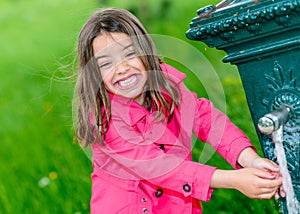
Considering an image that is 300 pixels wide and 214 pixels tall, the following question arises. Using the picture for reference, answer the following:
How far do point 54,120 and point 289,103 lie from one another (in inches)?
137

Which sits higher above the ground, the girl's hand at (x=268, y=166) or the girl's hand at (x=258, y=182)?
the girl's hand at (x=268, y=166)

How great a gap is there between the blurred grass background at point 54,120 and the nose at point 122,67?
339mm

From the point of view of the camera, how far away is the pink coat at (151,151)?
2.23 meters

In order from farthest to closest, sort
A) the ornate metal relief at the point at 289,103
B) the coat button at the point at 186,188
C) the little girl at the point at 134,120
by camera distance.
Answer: the little girl at the point at 134,120 < the coat button at the point at 186,188 < the ornate metal relief at the point at 289,103

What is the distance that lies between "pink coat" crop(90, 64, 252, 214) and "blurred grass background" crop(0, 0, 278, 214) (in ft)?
1.28

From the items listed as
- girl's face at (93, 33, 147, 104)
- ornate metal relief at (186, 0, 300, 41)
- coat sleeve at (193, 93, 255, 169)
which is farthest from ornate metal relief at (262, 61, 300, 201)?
girl's face at (93, 33, 147, 104)

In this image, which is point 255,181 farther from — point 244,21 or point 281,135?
point 244,21

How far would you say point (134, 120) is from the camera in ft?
7.78

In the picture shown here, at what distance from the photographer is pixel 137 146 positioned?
2250mm

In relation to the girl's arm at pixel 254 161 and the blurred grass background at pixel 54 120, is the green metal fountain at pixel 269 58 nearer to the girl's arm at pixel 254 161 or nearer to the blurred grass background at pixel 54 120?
the girl's arm at pixel 254 161

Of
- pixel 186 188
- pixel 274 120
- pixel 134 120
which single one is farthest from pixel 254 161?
pixel 134 120

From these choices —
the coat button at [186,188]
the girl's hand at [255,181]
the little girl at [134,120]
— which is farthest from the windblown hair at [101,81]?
the girl's hand at [255,181]

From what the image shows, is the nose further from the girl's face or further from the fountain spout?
the fountain spout

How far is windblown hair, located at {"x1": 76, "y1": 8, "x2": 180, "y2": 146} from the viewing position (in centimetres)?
239
